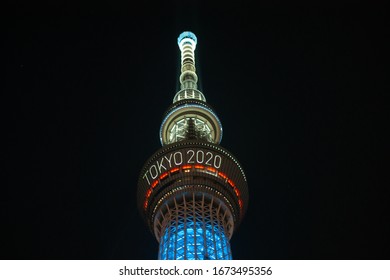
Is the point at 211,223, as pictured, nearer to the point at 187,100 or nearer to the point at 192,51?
the point at 187,100

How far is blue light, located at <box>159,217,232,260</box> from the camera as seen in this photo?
3772cm

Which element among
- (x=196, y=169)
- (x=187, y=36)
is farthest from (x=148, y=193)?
(x=187, y=36)

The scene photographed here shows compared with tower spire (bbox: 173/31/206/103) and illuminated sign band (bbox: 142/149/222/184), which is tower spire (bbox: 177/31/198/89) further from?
illuminated sign band (bbox: 142/149/222/184)

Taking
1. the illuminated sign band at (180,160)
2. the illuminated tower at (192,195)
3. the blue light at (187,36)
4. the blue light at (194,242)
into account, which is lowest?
the blue light at (194,242)

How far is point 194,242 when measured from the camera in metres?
38.6

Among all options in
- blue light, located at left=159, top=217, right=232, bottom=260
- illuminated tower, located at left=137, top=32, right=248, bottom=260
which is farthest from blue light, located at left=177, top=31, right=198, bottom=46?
blue light, located at left=159, top=217, right=232, bottom=260

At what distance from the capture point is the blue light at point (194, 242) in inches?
1485

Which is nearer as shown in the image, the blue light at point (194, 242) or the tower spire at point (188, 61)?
the blue light at point (194, 242)

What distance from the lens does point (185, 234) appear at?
39.2 m

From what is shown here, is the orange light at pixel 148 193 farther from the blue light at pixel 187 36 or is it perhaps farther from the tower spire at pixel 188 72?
the blue light at pixel 187 36

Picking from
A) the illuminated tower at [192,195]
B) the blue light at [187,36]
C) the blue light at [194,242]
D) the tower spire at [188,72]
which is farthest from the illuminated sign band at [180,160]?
the blue light at [187,36]

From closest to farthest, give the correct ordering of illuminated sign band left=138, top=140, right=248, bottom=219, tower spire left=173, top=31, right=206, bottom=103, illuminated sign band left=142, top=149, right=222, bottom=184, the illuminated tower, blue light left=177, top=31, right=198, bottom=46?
the illuminated tower < illuminated sign band left=138, top=140, right=248, bottom=219 < illuminated sign band left=142, top=149, right=222, bottom=184 < tower spire left=173, top=31, right=206, bottom=103 < blue light left=177, top=31, right=198, bottom=46
